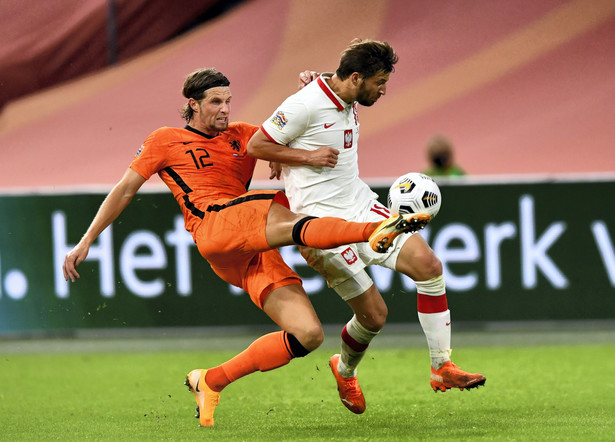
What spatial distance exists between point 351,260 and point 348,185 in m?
0.42

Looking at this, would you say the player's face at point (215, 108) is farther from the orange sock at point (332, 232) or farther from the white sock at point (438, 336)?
the white sock at point (438, 336)

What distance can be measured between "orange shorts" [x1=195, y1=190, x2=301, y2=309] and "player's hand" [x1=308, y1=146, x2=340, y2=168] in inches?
11.0

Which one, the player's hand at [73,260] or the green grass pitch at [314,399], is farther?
the player's hand at [73,260]

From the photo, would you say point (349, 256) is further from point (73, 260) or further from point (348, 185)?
point (73, 260)

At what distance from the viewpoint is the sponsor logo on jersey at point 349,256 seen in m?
6.22

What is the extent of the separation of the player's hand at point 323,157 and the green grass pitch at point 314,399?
1435 millimetres

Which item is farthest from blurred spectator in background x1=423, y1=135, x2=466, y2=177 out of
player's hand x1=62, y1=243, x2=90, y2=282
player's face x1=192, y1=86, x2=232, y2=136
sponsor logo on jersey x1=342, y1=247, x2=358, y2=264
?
player's hand x1=62, y1=243, x2=90, y2=282

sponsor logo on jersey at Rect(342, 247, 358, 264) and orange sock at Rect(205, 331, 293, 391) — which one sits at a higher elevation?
sponsor logo on jersey at Rect(342, 247, 358, 264)

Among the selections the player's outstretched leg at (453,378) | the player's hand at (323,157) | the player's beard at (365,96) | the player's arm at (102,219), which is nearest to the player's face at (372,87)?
the player's beard at (365,96)

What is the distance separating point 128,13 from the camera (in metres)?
16.9

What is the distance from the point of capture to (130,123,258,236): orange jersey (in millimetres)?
6148

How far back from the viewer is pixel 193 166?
245 inches

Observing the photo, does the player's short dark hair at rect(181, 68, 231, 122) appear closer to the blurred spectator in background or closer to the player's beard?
the player's beard

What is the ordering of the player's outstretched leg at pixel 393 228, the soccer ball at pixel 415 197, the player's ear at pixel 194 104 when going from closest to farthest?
1. the player's outstretched leg at pixel 393 228
2. the soccer ball at pixel 415 197
3. the player's ear at pixel 194 104
